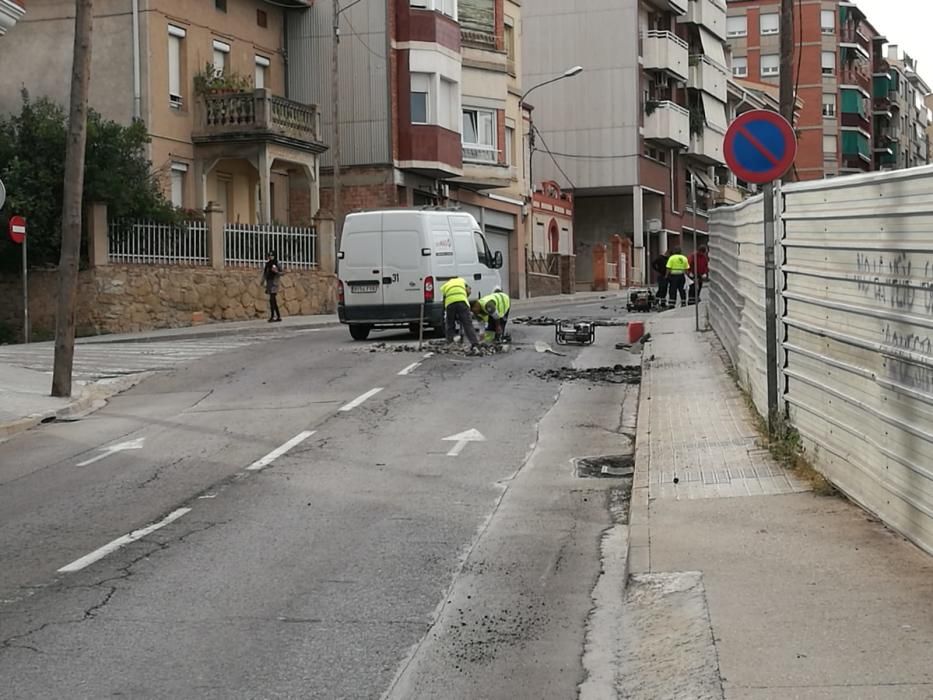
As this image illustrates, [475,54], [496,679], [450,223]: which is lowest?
[496,679]

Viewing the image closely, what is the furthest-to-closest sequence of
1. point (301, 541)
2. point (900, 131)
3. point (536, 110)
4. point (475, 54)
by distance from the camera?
point (900, 131), point (536, 110), point (475, 54), point (301, 541)

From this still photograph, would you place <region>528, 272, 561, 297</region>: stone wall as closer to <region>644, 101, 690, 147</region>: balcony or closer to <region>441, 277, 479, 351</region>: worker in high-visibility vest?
<region>644, 101, 690, 147</region>: balcony

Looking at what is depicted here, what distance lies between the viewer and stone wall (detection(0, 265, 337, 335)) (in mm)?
29500

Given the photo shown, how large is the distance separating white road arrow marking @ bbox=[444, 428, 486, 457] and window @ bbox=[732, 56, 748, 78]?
89.7 metres

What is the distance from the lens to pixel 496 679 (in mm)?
6270

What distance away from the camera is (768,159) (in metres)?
11.4

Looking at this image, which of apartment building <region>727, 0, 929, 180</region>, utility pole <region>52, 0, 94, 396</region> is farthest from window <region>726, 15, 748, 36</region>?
utility pole <region>52, 0, 94, 396</region>

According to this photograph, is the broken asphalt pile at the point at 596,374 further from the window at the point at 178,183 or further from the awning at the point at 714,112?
the awning at the point at 714,112

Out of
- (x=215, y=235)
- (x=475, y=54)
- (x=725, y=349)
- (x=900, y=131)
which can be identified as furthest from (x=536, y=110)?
(x=900, y=131)

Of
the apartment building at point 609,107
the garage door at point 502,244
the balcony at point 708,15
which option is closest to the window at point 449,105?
the garage door at point 502,244

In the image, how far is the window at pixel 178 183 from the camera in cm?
3506

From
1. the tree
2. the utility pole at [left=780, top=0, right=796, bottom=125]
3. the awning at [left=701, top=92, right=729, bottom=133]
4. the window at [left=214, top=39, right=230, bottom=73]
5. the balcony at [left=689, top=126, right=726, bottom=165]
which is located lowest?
the tree

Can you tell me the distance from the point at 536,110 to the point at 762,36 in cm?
4118

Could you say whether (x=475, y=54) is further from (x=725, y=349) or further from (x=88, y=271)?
(x=725, y=349)
